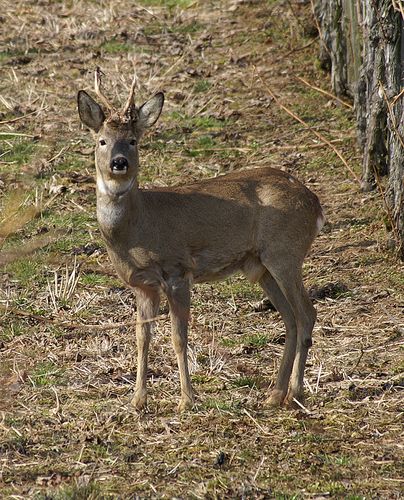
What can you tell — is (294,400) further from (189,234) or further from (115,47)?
(115,47)

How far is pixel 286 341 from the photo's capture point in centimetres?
766

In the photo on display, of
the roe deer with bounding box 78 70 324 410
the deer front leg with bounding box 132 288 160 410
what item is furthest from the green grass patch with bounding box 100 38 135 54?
the deer front leg with bounding box 132 288 160 410

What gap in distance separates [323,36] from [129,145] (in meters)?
6.75

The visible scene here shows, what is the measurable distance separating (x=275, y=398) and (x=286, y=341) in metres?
0.47

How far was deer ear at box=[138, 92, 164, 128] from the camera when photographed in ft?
24.8

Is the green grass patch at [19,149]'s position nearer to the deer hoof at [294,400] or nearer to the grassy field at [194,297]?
the grassy field at [194,297]

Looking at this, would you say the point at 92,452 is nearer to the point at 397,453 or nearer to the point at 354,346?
the point at 397,453

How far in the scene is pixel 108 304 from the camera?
916cm

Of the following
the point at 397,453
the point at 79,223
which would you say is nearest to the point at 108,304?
the point at 79,223

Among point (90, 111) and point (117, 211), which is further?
point (90, 111)

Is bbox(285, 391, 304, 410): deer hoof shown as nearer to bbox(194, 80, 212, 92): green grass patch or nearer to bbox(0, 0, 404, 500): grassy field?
bbox(0, 0, 404, 500): grassy field

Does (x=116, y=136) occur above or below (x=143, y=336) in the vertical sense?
above

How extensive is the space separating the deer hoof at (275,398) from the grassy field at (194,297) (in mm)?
96

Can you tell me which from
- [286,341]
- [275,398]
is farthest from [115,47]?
[275,398]
